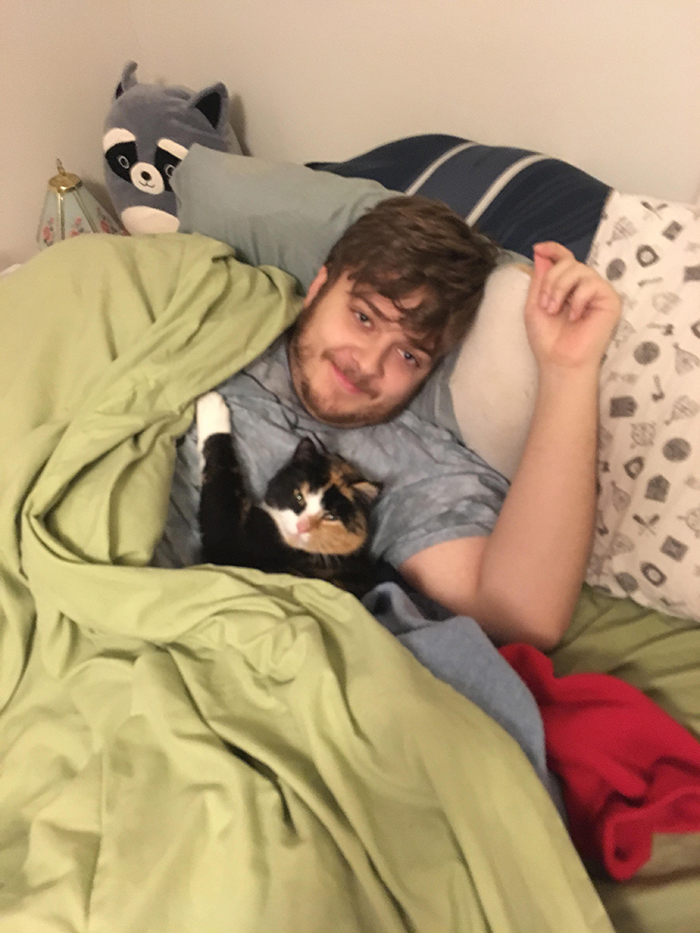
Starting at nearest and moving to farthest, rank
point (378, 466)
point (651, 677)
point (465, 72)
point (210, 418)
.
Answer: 1. point (651, 677)
2. point (210, 418)
3. point (378, 466)
4. point (465, 72)

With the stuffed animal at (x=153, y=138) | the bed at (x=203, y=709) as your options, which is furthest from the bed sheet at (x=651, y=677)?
the stuffed animal at (x=153, y=138)

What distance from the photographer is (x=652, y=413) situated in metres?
0.86

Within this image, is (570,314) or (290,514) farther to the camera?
(290,514)

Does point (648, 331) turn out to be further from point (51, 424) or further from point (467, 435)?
point (51, 424)

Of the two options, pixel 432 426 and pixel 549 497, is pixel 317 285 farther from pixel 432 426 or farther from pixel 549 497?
pixel 549 497

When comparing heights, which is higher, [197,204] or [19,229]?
[197,204]

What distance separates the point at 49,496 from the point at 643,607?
2.79 feet

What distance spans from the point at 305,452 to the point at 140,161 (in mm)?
1048

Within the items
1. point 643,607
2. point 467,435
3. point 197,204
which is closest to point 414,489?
point 467,435

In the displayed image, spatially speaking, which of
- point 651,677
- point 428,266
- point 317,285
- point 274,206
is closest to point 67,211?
point 274,206

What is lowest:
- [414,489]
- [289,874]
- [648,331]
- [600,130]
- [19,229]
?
[289,874]

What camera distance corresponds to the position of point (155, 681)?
70 cm

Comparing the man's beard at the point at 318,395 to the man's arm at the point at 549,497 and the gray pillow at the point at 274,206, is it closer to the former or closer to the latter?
the gray pillow at the point at 274,206

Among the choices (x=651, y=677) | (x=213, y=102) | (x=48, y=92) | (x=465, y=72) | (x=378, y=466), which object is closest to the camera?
(x=651, y=677)
